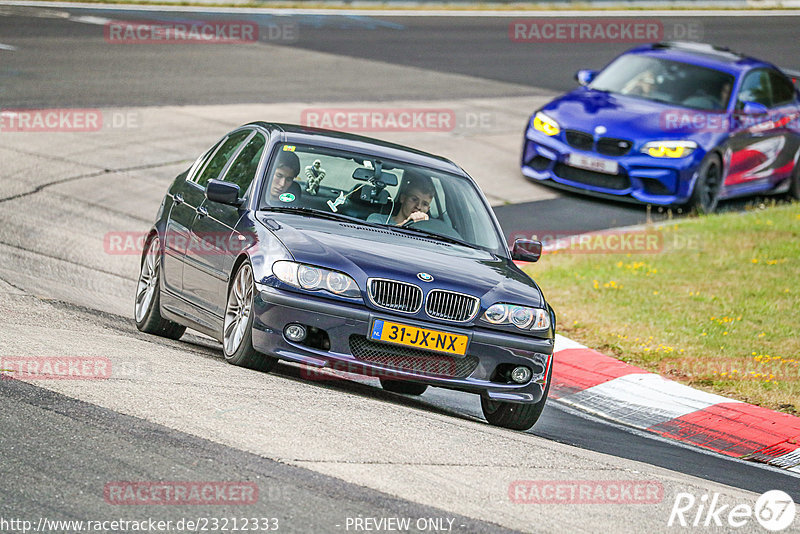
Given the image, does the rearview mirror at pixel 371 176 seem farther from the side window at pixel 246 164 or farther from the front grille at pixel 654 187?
the front grille at pixel 654 187

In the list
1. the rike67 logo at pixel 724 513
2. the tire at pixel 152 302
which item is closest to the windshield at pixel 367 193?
the tire at pixel 152 302

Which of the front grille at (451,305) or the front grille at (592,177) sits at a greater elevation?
the front grille at (451,305)

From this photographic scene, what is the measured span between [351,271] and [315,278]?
21 centimetres

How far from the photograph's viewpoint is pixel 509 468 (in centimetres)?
650

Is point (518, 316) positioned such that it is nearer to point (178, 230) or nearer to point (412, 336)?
point (412, 336)

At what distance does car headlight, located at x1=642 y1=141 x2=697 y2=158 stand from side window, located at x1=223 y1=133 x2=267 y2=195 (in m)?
8.38

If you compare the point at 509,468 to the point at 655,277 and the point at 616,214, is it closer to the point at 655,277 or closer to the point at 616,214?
the point at 655,277

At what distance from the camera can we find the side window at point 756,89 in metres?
18.0

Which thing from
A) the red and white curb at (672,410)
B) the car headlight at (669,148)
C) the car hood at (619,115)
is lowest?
the red and white curb at (672,410)

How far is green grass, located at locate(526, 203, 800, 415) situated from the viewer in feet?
34.2

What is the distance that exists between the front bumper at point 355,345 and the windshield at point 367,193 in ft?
3.60

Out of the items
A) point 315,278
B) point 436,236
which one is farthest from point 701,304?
point 315,278

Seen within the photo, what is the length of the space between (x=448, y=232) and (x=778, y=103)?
36.6ft

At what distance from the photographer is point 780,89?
1900 cm
